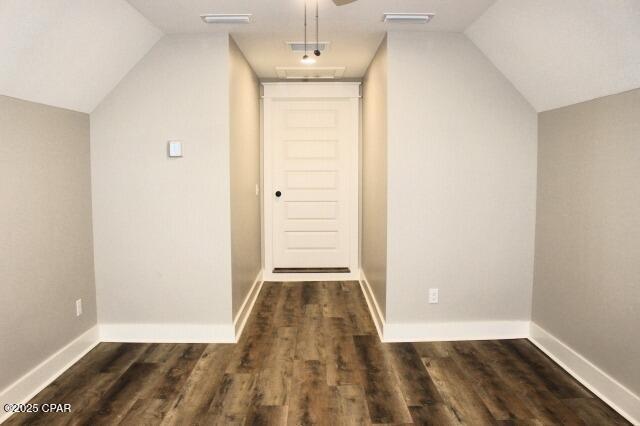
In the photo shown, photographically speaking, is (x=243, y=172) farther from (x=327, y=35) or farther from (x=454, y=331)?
(x=454, y=331)

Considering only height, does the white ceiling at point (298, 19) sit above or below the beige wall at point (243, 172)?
above

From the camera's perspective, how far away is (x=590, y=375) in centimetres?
269

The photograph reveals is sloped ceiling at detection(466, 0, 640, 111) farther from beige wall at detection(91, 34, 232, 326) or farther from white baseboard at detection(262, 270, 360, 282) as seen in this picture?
white baseboard at detection(262, 270, 360, 282)

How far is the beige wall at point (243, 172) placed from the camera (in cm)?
353

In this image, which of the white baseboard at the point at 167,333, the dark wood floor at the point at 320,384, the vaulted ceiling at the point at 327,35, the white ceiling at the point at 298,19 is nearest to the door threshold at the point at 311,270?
the dark wood floor at the point at 320,384

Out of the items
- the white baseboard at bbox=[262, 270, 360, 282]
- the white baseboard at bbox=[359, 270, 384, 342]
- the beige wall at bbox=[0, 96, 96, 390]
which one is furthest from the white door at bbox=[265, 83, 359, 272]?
the beige wall at bbox=[0, 96, 96, 390]

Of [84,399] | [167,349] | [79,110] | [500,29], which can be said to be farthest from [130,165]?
[500,29]

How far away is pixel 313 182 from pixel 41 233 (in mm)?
3070

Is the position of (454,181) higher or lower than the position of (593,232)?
higher

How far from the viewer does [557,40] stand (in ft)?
8.41

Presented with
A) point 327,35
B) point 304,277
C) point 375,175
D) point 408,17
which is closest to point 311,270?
point 304,277

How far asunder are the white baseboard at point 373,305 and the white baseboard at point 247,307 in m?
1.12

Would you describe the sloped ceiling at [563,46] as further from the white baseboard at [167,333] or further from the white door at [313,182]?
the white baseboard at [167,333]

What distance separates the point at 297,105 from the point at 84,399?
12.1 ft
